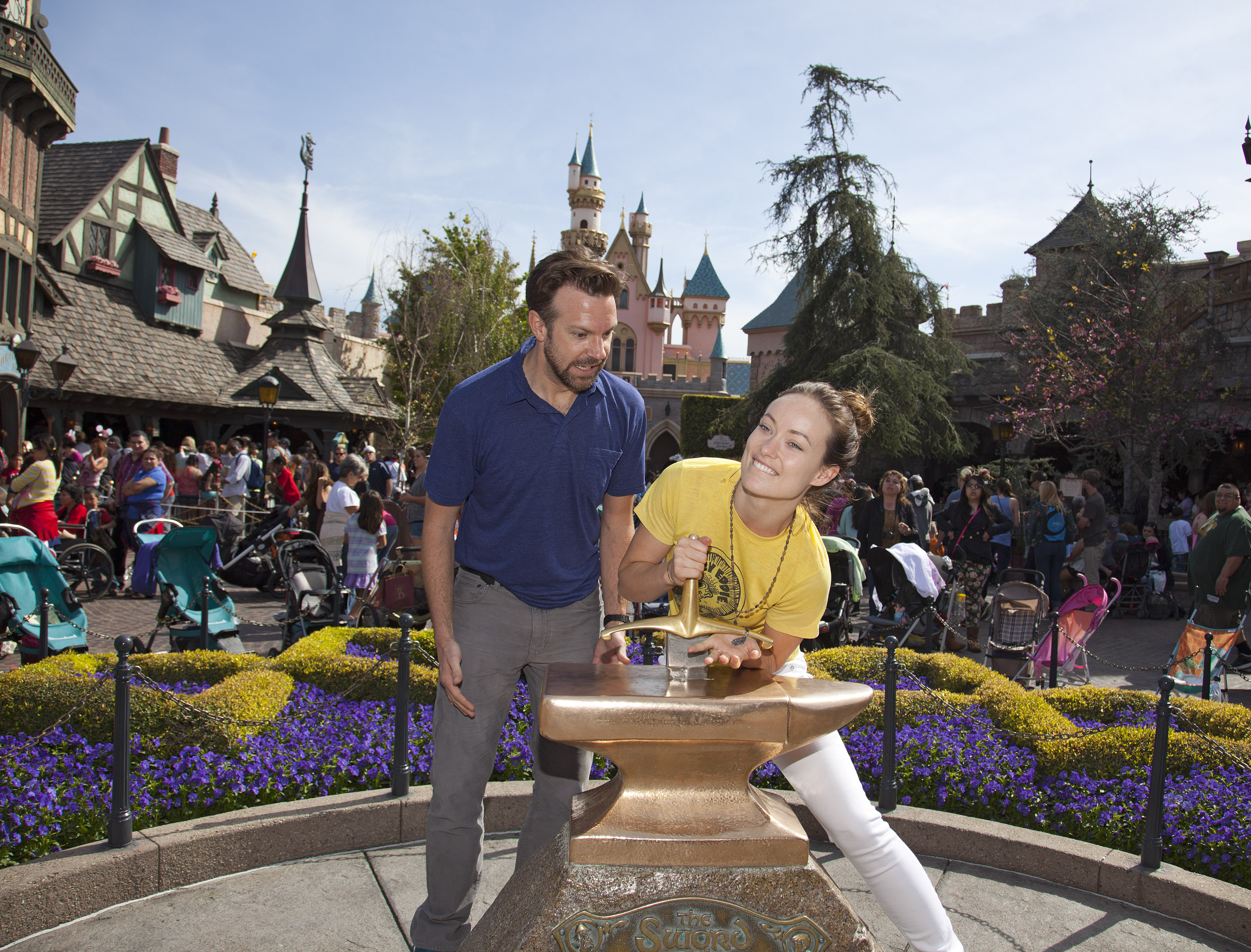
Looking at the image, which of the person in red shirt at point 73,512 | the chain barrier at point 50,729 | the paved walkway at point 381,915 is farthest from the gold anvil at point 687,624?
the person in red shirt at point 73,512

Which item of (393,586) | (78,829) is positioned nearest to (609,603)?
(78,829)

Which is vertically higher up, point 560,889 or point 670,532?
point 670,532

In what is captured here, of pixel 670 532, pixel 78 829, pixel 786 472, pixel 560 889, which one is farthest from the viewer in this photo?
pixel 78 829

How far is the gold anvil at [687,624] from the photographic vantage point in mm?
2016

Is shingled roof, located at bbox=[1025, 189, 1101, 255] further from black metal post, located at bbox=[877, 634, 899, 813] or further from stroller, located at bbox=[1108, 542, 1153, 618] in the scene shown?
black metal post, located at bbox=[877, 634, 899, 813]

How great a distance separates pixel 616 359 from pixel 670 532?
59.7m

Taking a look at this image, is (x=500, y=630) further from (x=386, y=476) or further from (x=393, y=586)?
(x=386, y=476)

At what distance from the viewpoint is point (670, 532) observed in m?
2.41

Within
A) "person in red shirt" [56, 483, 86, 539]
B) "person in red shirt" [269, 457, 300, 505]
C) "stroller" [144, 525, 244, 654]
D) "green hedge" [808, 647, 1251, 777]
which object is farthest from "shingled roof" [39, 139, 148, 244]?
"green hedge" [808, 647, 1251, 777]

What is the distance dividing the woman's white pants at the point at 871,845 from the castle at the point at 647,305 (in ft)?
182

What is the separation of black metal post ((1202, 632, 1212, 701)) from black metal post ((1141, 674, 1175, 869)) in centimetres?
279

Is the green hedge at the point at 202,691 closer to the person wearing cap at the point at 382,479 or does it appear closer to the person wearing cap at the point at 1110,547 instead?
the person wearing cap at the point at 382,479

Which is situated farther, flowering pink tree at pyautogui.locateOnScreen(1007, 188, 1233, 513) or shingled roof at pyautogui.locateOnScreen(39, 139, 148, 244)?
shingled roof at pyautogui.locateOnScreen(39, 139, 148, 244)

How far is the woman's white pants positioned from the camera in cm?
226
